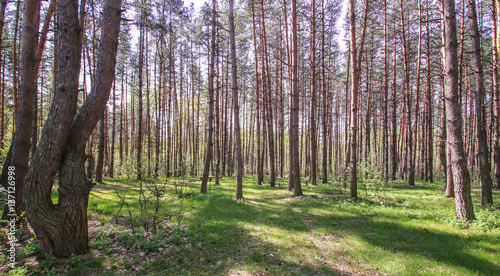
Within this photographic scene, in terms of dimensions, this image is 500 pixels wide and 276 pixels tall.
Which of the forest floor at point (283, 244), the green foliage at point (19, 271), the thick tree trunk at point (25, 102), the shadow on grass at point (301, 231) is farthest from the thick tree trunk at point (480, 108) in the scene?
the thick tree trunk at point (25, 102)

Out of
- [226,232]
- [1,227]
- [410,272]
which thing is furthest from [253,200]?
[1,227]

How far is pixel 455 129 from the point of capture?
602cm

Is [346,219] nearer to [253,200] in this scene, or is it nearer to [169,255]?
[253,200]

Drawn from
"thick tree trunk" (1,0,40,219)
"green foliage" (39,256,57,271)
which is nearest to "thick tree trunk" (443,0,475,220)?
"green foliage" (39,256,57,271)

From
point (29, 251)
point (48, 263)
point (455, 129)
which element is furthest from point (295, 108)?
point (29, 251)

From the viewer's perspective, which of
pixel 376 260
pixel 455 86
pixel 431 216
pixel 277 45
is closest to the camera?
pixel 376 260

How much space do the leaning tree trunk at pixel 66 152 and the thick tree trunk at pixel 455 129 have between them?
8.66m

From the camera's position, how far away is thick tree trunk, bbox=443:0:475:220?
18.9ft

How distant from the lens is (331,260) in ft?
14.0

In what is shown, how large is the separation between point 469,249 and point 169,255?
603 centimetres

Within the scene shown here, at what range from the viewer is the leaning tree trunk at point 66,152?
360cm

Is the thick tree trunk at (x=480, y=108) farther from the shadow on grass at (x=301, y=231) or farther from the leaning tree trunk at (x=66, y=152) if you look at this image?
the leaning tree trunk at (x=66, y=152)

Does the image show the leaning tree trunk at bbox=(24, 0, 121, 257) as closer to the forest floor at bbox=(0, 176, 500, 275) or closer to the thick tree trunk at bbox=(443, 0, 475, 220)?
the forest floor at bbox=(0, 176, 500, 275)

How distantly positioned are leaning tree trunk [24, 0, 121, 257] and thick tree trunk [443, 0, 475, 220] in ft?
28.4
